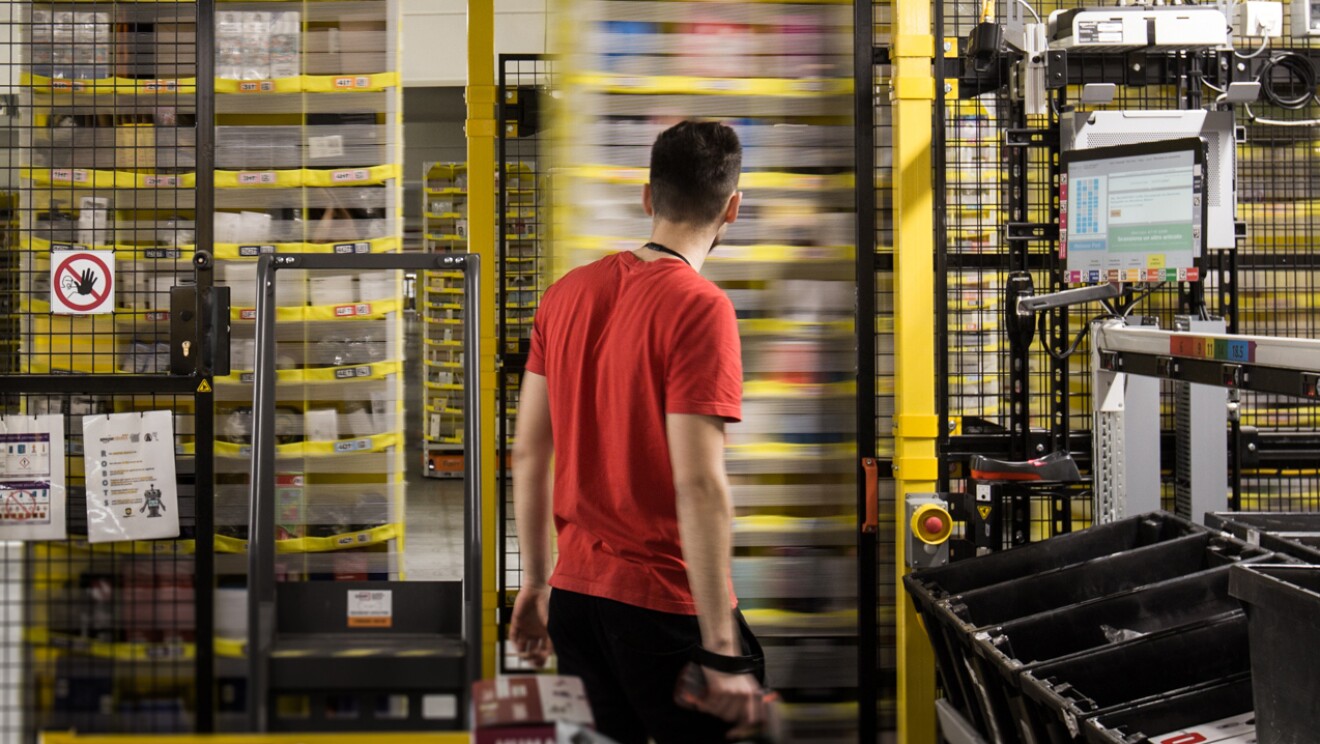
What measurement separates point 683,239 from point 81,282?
105 inches

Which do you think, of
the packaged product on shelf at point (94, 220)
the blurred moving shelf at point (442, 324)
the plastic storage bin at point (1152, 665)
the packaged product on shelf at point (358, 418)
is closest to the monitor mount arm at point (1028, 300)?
the plastic storage bin at point (1152, 665)

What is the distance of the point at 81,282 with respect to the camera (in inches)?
168

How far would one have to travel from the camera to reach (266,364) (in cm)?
304

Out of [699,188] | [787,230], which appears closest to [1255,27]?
[787,230]

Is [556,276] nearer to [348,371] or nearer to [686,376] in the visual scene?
[348,371]

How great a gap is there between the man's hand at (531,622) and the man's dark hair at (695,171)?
970 millimetres

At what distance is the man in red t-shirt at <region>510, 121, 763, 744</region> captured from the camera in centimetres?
249

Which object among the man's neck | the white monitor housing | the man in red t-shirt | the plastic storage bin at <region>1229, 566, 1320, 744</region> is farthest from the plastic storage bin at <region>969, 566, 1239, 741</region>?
the white monitor housing

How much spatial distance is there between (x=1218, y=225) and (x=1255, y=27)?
988 mm

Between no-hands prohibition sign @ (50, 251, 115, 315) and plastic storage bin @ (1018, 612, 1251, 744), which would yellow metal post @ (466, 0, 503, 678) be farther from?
plastic storage bin @ (1018, 612, 1251, 744)

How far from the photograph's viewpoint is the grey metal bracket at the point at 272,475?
8.46 ft

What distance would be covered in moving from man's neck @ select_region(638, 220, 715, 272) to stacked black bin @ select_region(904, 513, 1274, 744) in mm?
Result: 1484

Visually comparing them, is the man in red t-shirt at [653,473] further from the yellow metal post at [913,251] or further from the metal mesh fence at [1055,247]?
the metal mesh fence at [1055,247]

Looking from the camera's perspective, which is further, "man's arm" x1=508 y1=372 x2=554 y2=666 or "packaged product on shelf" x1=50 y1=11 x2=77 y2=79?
"packaged product on shelf" x1=50 y1=11 x2=77 y2=79
